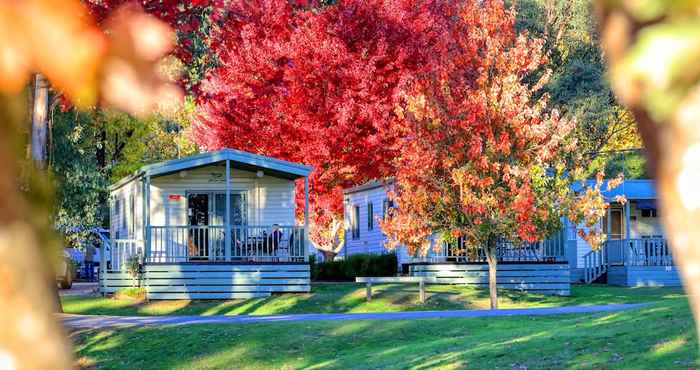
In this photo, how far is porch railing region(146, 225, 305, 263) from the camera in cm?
2895

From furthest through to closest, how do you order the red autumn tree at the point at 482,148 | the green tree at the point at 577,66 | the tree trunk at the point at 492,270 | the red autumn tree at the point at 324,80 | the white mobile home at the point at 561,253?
the green tree at the point at 577,66 < the red autumn tree at the point at 324,80 < the white mobile home at the point at 561,253 < the tree trunk at the point at 492,270 < the red autumn tree at the point at 482,148

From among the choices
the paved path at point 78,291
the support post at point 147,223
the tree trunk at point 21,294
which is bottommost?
the paved path at point 78,291

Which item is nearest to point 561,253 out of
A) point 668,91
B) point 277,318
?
point 277,318

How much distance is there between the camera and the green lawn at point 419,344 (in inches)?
564

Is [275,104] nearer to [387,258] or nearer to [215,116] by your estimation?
[215,116]

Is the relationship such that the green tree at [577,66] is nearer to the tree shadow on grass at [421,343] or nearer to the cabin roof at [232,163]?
the cabin roof at [232,163]

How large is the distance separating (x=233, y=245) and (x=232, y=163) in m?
2.21

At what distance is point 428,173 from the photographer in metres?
25.0

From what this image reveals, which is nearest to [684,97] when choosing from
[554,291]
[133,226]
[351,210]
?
[554,291]

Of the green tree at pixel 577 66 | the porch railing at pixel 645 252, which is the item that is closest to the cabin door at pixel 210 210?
the porch railing at pixel 645 252

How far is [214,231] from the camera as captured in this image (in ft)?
98.2

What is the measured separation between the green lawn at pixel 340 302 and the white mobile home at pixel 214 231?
0.54 m

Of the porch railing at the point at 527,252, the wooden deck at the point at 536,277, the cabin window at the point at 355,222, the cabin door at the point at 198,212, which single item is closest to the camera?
the wooden deck at the point at 536,277

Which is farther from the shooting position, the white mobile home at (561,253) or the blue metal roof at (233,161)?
the white mobile home at (561,253)
